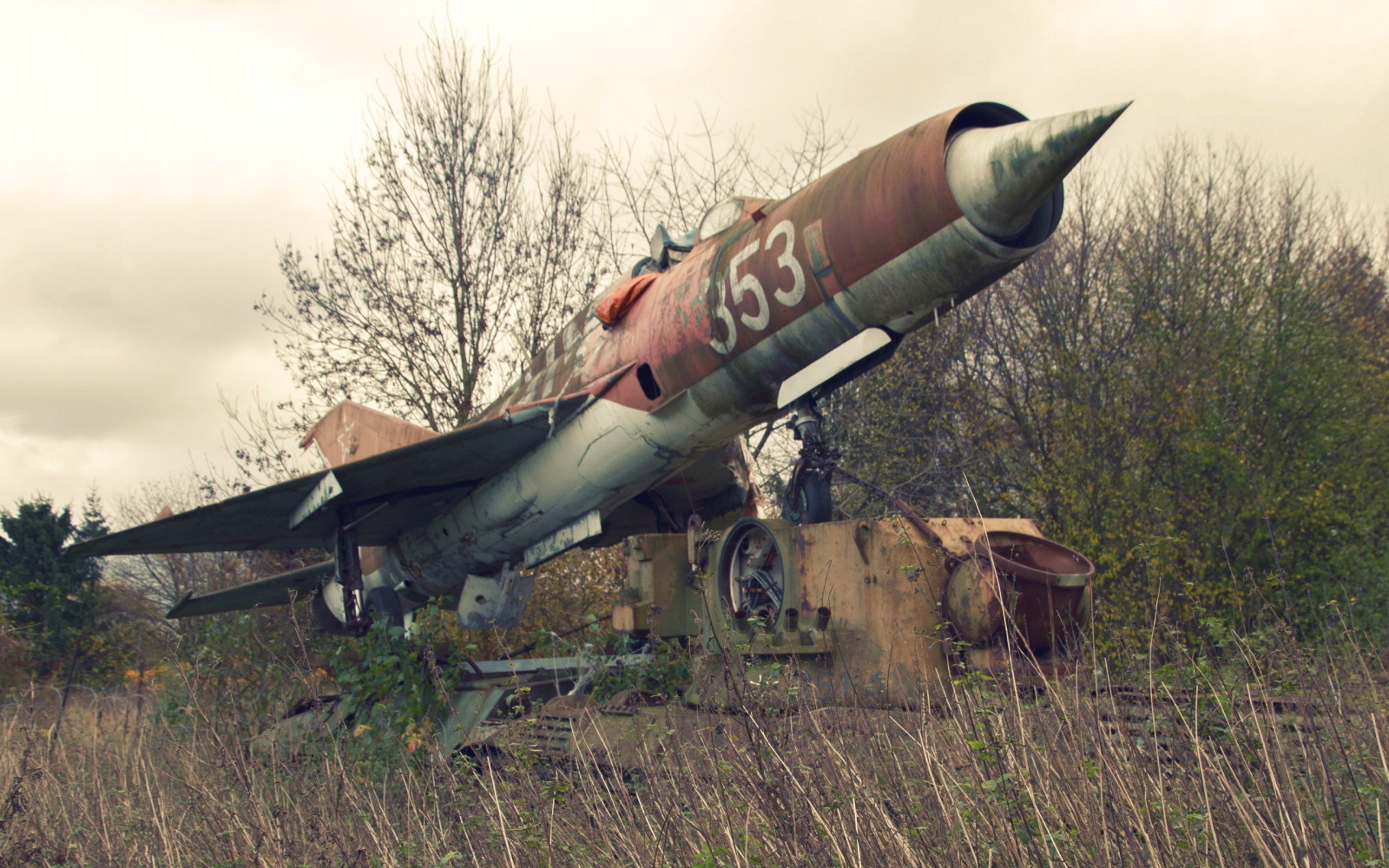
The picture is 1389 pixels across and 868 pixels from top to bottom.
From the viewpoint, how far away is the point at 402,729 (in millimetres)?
6715

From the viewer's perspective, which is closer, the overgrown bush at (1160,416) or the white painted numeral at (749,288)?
the white painted numeral at (749,288)

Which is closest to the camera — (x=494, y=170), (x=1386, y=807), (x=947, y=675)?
(x=1386, y=807)

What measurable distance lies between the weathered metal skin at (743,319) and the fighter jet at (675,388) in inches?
0.5

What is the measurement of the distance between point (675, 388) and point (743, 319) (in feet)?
2.64

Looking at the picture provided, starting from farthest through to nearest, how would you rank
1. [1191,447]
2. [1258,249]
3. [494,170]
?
[494,170] → [1258,249] → [1191,447]

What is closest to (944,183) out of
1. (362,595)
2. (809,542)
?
(809,542)

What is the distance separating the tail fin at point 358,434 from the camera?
8297mm

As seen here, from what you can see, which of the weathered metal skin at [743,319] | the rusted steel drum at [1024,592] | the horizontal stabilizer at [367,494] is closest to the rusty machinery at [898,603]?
the rusted steel drum at [1024,592]

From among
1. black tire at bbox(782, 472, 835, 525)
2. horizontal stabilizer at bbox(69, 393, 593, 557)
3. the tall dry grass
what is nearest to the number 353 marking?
black tire at bbox(782, 472, 835, 525)

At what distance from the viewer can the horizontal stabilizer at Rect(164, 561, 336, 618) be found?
1026 cm

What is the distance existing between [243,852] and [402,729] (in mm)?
2642

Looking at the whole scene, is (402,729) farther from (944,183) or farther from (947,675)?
(944,183)

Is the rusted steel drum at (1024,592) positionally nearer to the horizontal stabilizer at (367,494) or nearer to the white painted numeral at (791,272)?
the white painted numeral at (791,272)

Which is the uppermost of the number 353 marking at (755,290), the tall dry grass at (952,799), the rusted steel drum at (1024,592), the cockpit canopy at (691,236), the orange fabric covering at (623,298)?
the cockpit canopy at (691,236)
